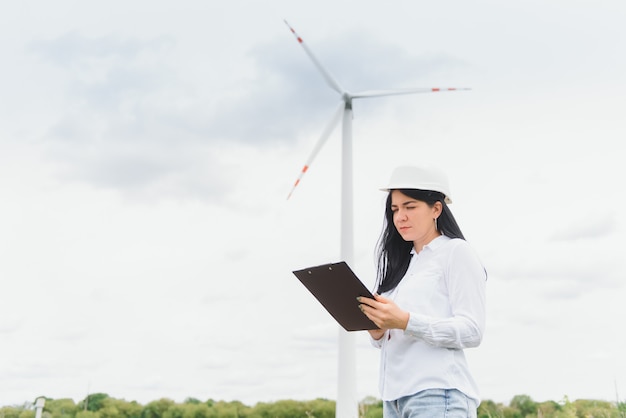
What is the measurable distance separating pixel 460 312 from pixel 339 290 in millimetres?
664

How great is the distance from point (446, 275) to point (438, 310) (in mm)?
194

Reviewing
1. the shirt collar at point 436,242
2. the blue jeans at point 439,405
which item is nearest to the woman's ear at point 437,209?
the shirt collar at point 436,242

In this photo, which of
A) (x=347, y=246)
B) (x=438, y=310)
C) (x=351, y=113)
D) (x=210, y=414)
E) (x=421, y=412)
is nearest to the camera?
(x=421, y=412)

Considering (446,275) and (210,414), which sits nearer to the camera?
(446,275)

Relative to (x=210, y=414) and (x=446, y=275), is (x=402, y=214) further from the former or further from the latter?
(x=210, y=414)

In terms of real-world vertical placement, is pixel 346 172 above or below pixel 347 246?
above

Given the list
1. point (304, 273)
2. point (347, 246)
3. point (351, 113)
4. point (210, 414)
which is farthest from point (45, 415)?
point (210, 414)

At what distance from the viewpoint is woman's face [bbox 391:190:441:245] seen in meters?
4.35

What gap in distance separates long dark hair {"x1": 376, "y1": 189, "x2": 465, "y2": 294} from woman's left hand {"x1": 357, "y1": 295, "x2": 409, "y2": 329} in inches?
20.6

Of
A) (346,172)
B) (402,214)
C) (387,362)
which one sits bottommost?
(387,362)

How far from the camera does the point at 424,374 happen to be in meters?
3.93

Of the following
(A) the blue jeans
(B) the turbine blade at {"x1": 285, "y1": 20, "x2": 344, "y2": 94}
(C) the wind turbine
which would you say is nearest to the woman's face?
(A) the blue jeans

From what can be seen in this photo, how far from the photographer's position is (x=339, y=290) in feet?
13.8

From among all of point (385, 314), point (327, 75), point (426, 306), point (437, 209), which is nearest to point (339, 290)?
point (385, 314)
